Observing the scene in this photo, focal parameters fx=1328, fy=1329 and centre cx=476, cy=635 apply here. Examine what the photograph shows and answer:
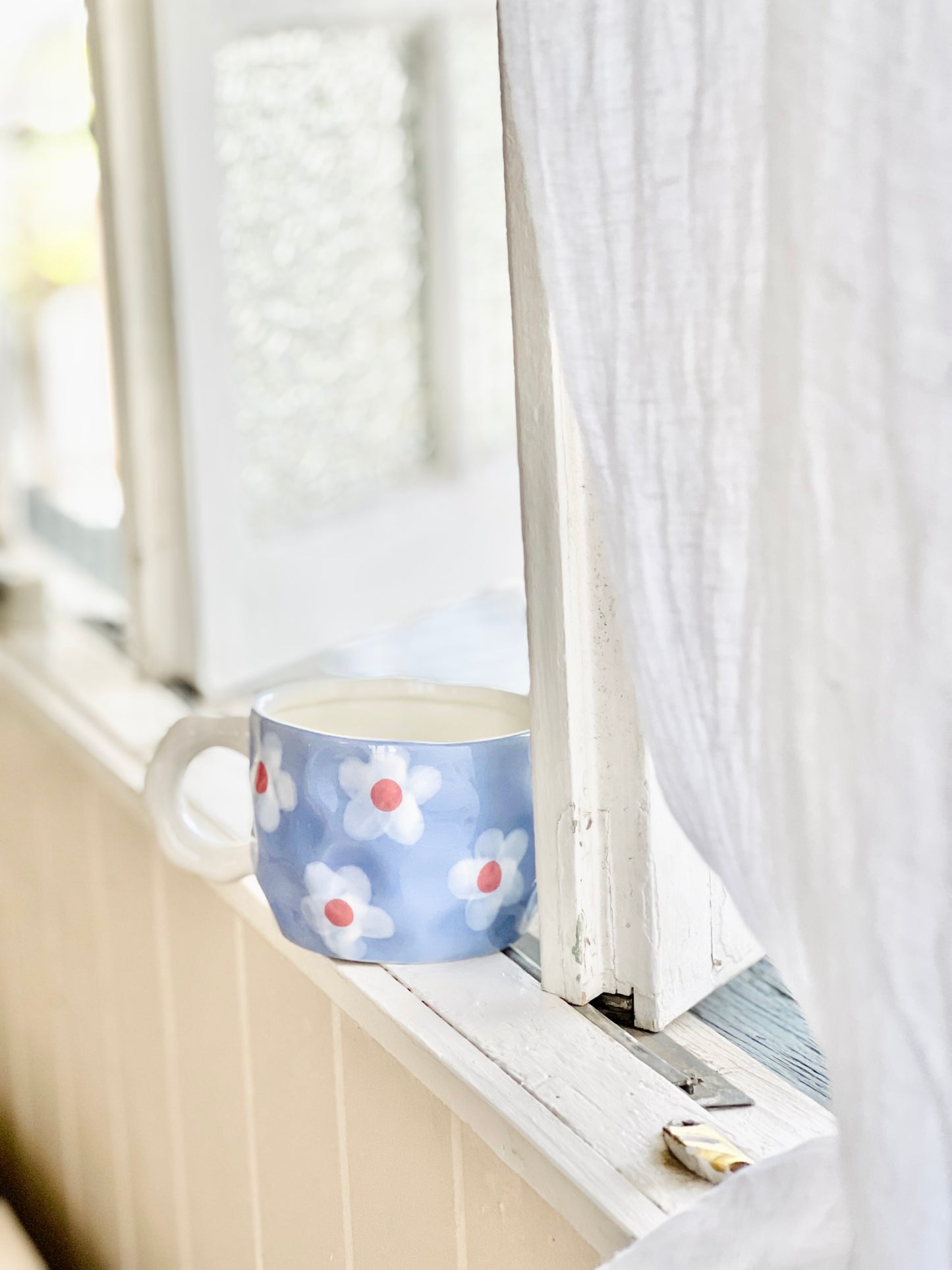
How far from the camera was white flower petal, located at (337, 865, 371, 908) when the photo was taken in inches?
23.5

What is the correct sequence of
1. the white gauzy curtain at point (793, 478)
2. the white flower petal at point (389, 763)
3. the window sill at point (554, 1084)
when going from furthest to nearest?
the white flower petal at point (389, 763) → the window sill at point (554, 1084) → the white gauzy curtain at point (793, 478)

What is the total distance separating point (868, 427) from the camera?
330 mm

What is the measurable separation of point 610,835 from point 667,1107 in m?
0.11

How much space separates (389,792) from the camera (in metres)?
0.59

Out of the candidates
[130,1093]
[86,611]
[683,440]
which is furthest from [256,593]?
[683,440]

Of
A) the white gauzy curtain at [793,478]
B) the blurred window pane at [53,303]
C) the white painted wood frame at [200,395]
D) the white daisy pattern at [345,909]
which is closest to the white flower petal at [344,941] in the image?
the white daisy pattern at [345,909]

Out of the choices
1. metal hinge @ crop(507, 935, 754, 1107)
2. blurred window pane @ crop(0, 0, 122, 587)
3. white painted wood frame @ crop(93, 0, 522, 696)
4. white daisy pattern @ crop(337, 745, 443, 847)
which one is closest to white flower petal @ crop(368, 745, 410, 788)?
white daisy pattern @ crop(337, 745, 443, 847)

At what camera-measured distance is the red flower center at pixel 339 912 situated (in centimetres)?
60

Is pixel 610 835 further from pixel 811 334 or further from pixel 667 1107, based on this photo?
pixel 811 334

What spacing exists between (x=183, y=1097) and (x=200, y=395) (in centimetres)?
52

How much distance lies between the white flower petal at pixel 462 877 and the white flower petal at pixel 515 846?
1cm

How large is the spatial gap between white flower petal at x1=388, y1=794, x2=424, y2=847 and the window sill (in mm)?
72

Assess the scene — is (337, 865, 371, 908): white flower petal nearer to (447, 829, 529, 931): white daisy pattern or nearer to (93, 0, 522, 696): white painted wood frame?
(447, 829, 529, 931): white daisy pattern

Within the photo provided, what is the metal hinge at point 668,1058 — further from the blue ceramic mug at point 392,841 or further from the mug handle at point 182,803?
the mug handle at point 182,803
